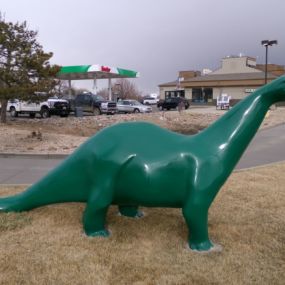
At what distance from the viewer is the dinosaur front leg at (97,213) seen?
4.31m

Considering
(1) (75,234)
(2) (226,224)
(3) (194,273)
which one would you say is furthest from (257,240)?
(1) (75,234)

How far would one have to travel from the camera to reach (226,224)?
5.27 metres

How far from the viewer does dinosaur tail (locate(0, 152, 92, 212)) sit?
15.0 feet

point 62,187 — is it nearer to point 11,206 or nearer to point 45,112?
point 11,206

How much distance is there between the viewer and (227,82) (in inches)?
2452

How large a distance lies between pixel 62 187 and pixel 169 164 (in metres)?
1.31

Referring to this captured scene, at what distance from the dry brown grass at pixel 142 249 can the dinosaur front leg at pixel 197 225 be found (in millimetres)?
117

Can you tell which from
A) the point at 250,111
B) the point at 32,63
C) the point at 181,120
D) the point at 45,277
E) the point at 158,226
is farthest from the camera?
the point at 181,120

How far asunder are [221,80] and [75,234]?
60.6 meters

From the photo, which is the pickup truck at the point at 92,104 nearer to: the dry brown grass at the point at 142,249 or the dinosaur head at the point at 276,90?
the dry brown grass at the point at 142,249

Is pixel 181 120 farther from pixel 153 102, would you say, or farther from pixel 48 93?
pixel 153 102

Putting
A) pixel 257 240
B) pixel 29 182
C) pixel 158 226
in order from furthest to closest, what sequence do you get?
pixel 29 182 < pixel 158 226 < pixel 257 240

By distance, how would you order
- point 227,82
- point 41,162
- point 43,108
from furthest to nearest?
point 227,82 → point 43,108 → point 41,162

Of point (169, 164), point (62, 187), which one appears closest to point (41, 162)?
point (62, 187)
